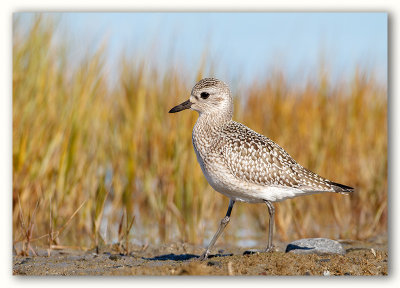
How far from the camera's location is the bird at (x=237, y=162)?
6.06m

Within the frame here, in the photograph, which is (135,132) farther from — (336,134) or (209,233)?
(336,134)

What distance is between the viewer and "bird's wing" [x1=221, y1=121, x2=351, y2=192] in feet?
20.0

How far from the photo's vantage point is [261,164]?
6207mm

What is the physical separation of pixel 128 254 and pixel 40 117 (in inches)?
73.1

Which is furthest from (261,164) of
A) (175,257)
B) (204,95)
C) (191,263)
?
(175,257)

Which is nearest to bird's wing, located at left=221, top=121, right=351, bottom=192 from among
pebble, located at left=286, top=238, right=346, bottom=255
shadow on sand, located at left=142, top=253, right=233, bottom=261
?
pebble, located at left=286, top=238, right=346, bottom=255

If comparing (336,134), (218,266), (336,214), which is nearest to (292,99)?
(336,134)

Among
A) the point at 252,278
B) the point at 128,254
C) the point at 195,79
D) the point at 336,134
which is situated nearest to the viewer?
the point at 252,278

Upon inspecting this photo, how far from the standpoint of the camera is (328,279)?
5.68m

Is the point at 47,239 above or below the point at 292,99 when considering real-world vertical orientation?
below

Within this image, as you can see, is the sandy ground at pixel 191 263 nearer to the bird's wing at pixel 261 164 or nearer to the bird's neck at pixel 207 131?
the bird's wing at pixel 261 164

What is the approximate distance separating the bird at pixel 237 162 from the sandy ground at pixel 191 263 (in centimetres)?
36

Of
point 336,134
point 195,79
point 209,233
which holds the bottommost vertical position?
point 209,233

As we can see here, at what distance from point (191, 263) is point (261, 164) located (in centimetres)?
119
